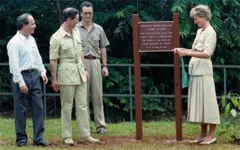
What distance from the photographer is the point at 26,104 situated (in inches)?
335

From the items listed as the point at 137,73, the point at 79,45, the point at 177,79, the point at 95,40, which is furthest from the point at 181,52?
the point at 95,40

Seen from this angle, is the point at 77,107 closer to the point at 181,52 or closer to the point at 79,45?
the point at 79,45

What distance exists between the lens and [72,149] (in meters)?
8.27

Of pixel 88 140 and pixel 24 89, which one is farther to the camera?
pixel 88 140

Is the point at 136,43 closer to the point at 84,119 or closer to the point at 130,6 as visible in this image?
the point at 84,119

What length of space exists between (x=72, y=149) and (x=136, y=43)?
1.87m

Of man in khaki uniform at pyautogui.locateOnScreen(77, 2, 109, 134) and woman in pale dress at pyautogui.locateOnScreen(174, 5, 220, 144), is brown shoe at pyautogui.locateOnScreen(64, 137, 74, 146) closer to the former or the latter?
man in khaki uniform at pyautogui.locateOnScreen(77, 2, 109, 134)

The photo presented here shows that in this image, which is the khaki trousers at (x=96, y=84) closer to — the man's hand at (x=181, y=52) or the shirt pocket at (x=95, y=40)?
the shirt pocket at (x=95, y=40)

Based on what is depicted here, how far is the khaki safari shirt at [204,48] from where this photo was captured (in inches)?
331

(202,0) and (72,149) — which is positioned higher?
(202,0)

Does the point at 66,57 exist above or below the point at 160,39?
below

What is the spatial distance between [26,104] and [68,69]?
0.77 m

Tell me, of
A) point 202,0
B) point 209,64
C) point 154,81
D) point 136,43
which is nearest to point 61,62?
point 136,43

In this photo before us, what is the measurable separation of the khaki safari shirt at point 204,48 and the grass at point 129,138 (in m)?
1.06
